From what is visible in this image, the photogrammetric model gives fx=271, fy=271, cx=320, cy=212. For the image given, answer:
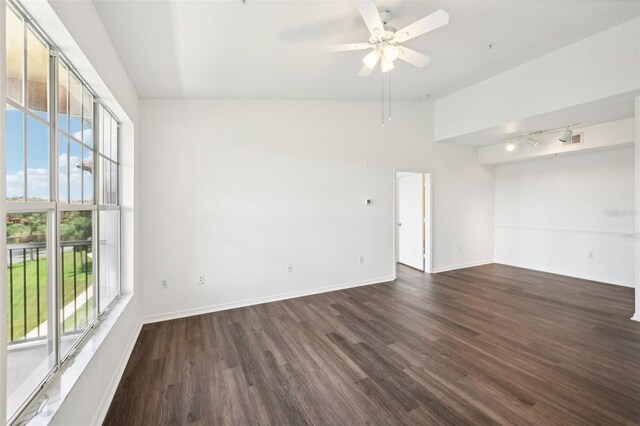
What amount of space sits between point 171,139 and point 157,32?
1455mm

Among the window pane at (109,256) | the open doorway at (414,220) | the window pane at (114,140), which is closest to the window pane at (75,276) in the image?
the window pane at (109,256)

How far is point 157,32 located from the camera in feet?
7.58

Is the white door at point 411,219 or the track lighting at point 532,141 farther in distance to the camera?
the white door at point 411,219

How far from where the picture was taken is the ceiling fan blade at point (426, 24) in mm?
1979

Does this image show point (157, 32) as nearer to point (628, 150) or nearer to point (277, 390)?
point (277, 390)

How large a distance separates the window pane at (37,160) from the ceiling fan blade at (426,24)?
246cm

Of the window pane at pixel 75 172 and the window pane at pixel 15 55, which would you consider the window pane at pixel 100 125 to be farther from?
the window pane at pixel 15 55

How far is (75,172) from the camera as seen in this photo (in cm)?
185

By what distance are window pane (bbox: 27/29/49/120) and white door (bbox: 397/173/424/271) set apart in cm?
539

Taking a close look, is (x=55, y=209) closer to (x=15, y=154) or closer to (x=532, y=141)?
(x=15, y=154)

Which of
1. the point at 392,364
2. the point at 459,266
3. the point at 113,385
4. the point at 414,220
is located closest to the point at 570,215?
the point at 459,266

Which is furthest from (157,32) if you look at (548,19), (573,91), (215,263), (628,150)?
(628,150)

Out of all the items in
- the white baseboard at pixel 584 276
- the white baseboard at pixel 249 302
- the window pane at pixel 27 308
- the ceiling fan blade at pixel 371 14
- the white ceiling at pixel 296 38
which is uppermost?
the white ceiling at pixel 296 38

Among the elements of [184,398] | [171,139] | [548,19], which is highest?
[548,19]
